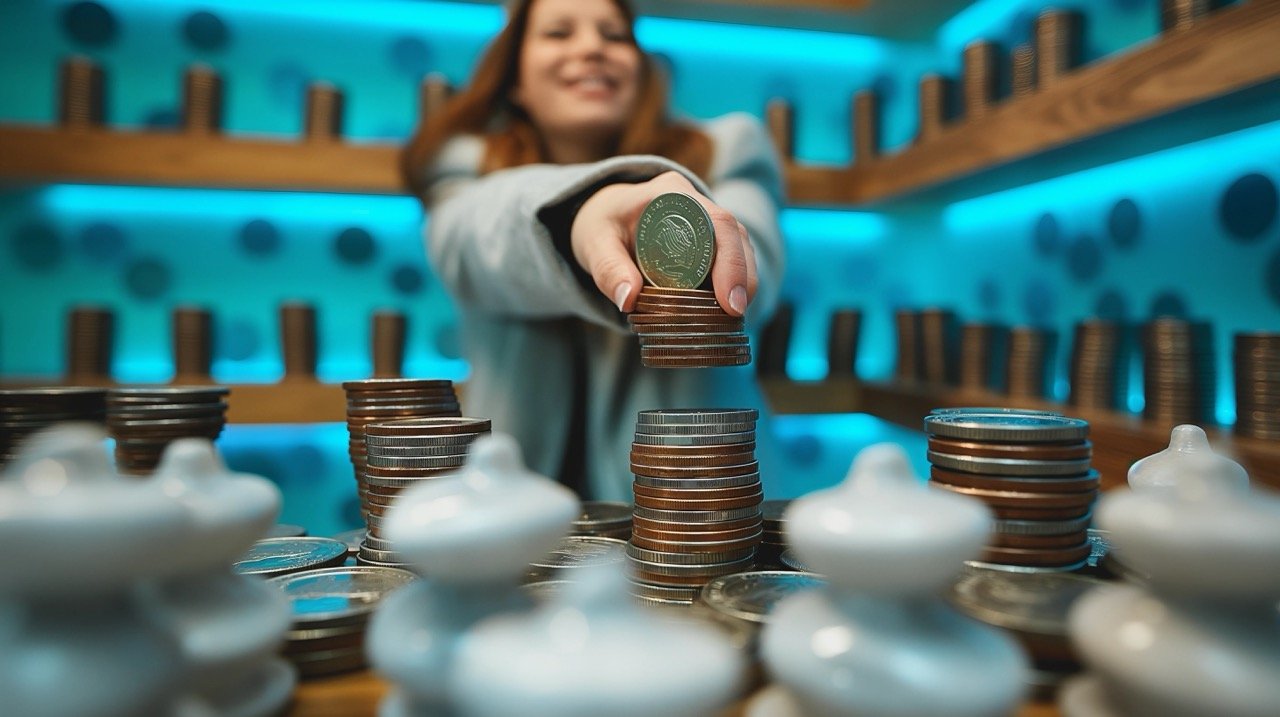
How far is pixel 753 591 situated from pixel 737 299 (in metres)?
0.37

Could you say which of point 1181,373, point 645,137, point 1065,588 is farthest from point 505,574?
point 1181,373

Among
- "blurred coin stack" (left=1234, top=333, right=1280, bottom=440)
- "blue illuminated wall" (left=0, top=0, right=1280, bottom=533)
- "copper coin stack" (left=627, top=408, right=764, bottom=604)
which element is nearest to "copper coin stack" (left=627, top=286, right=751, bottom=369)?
"copper coin stack" (left=627, top=408, right=764, bottom=604)

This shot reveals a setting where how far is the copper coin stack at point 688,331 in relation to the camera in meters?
0.92

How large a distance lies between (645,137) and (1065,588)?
4.30ft

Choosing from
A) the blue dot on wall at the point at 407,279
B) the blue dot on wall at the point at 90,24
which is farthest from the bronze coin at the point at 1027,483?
the blue dot on wall at the point at 90,24

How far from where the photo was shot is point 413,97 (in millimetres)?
Result: 2967

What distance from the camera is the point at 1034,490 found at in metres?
0.67

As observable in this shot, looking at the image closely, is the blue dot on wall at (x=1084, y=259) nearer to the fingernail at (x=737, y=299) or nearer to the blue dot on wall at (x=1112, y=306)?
the blue dot on wall at (x=1112, y=306)

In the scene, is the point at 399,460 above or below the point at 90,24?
below

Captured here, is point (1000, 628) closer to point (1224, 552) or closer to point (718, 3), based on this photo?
point (1224, 552)

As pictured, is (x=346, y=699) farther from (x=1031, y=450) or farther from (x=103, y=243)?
(x=103, y=243)

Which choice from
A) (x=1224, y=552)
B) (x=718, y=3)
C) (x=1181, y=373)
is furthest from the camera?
(x=718, y=3)

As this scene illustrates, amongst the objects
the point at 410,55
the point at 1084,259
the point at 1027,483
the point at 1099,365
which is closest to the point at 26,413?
the point at 1027,483

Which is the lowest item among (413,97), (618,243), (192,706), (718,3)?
(192,706)
